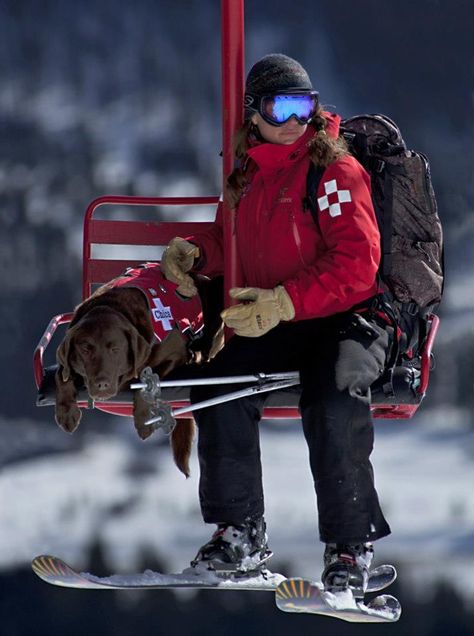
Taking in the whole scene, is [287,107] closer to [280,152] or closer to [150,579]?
[280,152]

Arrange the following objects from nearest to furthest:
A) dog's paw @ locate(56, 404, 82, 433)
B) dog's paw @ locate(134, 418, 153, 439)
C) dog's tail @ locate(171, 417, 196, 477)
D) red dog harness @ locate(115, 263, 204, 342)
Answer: dog's paw @ locate(134, 418, 153, 439) → dog's paw @ locate(56, 404, 82, 433) → red dog harness @ locate(115, 263, 204, 342) → dog's tail @ locate(171, 417, 196, 477)

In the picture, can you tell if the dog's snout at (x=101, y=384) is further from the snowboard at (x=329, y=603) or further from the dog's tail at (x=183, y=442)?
the snowboard at (x=329, y=603)

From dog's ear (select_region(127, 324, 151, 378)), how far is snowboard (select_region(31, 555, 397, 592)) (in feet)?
2.40

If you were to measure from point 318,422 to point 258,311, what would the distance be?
39cm

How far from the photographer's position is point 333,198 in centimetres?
461

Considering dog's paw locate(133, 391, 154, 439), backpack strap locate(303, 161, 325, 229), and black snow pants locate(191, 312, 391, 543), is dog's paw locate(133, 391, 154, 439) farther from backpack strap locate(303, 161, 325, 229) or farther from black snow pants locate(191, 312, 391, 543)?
backpack strap locate(303, 161, 325, 229)

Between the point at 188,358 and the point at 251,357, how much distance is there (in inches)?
15.5

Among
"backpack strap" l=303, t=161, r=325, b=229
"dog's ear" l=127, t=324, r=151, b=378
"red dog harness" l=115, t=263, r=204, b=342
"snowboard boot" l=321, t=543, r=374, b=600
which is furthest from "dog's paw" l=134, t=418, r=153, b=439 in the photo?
"backpack strap" l=303, t=161, r=325, b=229

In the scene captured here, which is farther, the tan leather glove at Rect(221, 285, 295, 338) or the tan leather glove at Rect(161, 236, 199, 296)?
the tan leather glove at Rect(161, 236, 199, 296)

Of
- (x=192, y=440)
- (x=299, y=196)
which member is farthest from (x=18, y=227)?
(x=299, y=196)

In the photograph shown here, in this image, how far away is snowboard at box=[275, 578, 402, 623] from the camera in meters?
4.27

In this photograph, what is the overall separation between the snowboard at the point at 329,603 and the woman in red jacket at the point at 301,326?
0.07 metres

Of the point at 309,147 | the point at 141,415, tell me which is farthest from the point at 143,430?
the point at 309,147

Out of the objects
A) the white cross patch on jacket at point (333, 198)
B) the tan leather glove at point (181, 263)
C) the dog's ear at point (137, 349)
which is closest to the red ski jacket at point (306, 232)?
the white cross patch on jacket at point (333, 198)
